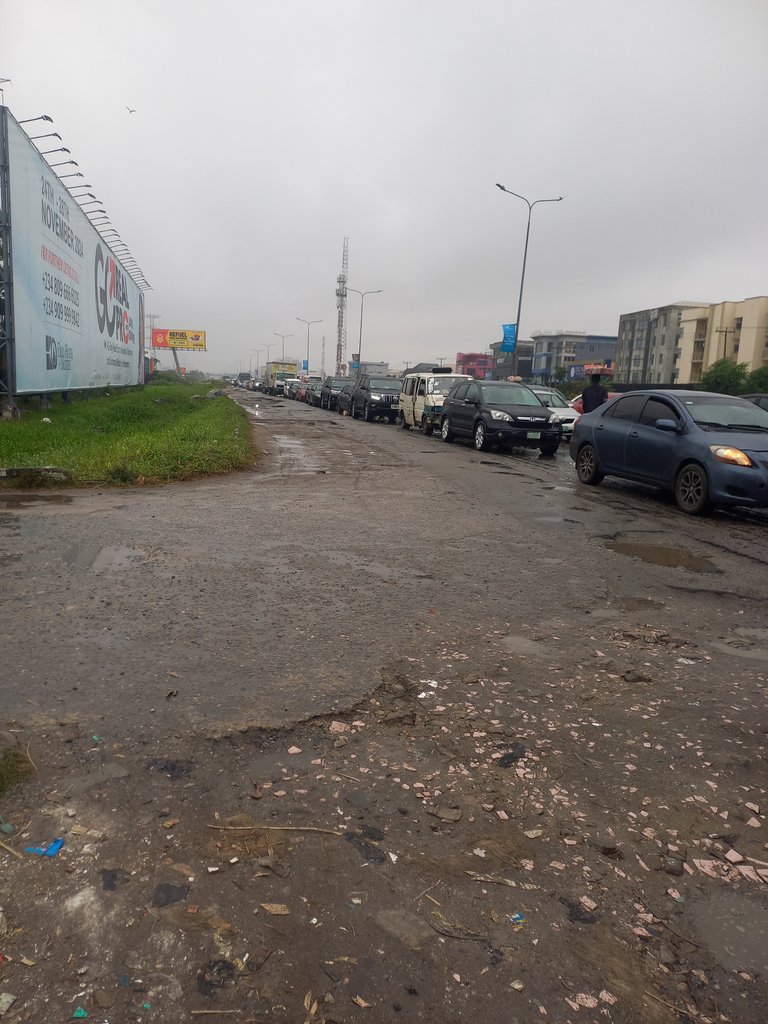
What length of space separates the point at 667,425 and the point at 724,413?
0.80 meters

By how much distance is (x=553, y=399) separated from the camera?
70.1 ft

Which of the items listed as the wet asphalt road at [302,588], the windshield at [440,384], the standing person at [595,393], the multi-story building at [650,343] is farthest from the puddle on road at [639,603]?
the multi-story building at [650,343]

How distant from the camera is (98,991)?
1.94 metres

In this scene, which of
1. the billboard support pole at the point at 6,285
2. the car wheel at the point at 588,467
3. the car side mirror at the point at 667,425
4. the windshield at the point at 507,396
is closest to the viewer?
the car side mirror at the point at 667,425

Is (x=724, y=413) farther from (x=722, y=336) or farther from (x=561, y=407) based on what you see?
(x=722, y=336)

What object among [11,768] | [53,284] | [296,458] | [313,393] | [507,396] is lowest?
[11,768]

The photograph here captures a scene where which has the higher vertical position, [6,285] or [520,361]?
[520,361]

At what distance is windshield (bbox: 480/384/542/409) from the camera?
17594mm

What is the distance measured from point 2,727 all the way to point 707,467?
8386mm

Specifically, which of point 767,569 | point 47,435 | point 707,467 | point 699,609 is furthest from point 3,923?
point 47,435

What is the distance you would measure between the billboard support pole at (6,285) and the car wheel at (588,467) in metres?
13.7

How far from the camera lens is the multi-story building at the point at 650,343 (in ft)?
323

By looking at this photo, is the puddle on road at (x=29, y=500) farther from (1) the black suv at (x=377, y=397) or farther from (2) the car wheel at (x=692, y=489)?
(1) the black suv at (x=377, y=397)

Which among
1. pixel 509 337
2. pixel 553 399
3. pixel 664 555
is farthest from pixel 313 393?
pixel 664 555
